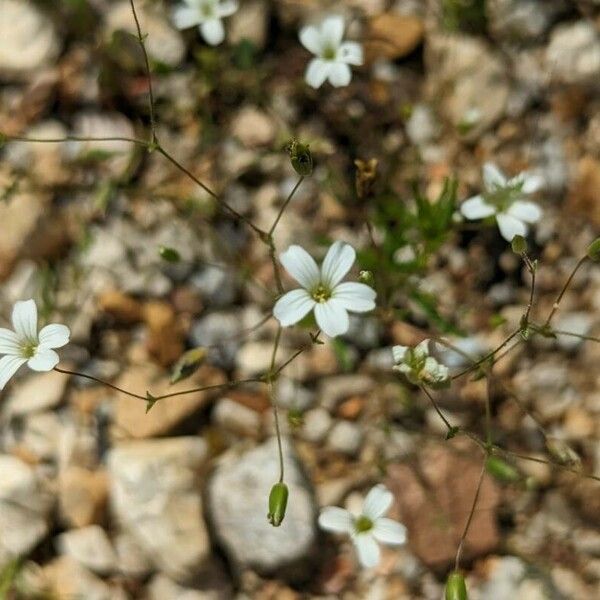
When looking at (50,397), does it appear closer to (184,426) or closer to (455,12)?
(184,426)

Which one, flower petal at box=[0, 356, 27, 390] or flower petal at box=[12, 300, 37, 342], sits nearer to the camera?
flower petal at box=[0, 356, 27, 390]

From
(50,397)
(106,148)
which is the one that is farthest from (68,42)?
(50,397)

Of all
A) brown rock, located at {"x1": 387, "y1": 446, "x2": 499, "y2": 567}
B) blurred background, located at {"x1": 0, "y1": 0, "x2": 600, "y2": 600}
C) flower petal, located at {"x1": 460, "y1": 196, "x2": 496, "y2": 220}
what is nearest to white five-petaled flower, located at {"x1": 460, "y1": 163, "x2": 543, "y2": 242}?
flower petal, located at {"x1": 460, "y1": 196, "x2": 496, "y2": 220}

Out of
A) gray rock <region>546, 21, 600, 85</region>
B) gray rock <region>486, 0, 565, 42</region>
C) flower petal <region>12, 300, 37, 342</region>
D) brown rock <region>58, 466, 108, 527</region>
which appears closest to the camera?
flower petal <region>12, 300, 37, 342</region>

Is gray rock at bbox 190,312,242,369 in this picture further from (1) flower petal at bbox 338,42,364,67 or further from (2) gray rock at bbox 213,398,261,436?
(1) flower petal at bbox 338,42,364,67

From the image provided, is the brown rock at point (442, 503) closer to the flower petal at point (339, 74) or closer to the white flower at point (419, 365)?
the white flower at point (419, 365)

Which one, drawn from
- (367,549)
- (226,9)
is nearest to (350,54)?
(226,9)

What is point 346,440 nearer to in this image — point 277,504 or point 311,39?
point 277,504

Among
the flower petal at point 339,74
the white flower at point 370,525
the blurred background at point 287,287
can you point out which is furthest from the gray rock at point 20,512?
the flower petal at point 339,74
